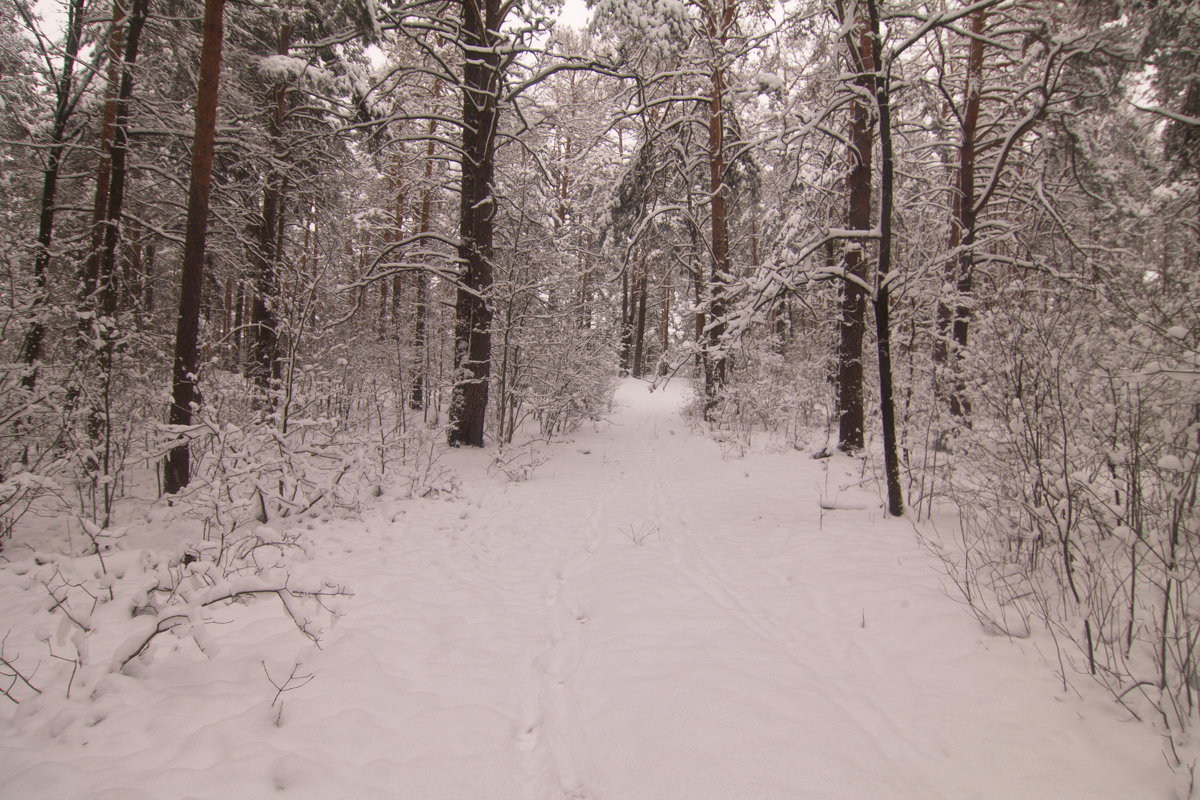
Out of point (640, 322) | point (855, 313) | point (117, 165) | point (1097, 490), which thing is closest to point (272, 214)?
point (117, 165)

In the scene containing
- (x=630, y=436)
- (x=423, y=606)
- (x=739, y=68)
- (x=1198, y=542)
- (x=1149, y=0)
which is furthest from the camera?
(x=630, y=436)

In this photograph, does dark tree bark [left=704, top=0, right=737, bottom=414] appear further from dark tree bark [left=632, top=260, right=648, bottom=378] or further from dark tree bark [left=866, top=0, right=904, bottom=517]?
dark tree bark [left=632, top=260, right=648, bottom=378]

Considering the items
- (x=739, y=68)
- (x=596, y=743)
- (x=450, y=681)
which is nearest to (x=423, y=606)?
(x=450, y=681)

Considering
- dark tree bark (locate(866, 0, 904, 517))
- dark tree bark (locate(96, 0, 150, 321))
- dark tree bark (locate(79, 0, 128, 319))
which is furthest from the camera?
dark tree bark (locate(79, 0, 128, 319))

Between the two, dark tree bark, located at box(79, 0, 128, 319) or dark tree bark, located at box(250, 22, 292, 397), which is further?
dark tree bark, located at box(250, 22, 292, 397)

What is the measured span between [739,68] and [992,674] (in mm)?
14742

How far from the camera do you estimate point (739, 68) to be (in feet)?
42.9

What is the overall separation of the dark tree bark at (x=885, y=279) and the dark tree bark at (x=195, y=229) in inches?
308

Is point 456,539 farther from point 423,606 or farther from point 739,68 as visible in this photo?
point 739,68

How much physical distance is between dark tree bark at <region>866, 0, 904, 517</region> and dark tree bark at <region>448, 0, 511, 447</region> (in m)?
6.43

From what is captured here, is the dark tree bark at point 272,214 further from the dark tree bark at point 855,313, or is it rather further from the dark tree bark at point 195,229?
the dark tree bark at point 855,313

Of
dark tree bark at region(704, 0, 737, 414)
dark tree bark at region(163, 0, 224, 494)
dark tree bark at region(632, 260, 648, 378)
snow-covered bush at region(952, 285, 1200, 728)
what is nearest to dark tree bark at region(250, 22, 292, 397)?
dark tree bark at region(163, 0, 224, 494)

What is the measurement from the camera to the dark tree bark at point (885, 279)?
511 centimetres

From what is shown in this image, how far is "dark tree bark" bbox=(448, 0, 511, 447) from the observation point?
30.6ft
